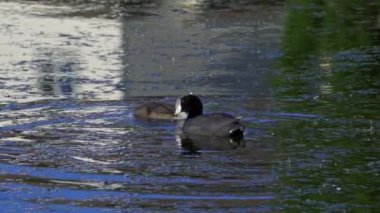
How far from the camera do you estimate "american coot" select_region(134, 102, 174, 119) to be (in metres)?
14.6

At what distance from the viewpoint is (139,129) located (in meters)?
14.2

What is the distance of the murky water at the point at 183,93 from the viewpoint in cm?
1109

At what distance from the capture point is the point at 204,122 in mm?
14023

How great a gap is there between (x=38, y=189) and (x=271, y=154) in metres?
2.62

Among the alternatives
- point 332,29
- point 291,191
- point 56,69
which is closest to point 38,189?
point 291,191

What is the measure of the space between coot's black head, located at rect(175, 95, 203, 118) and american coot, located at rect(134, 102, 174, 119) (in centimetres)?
25

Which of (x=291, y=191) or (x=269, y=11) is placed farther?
(x=269, y=11)

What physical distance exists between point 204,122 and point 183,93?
9.67ft

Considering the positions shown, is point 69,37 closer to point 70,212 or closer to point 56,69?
point 56,69

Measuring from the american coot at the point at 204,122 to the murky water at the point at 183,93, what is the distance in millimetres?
168

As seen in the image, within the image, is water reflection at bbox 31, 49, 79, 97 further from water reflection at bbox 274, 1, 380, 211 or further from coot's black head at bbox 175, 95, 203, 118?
water reflection at bbox 274, 1, 380, 211

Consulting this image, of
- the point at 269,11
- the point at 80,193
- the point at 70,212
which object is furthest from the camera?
the point at 269,11

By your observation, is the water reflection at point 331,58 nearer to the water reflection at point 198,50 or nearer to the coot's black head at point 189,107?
the water reflection at point 198,50

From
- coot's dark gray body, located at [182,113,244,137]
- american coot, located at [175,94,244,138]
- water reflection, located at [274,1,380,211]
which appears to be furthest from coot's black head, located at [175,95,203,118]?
water reflection, located at [274,1,380,211]
